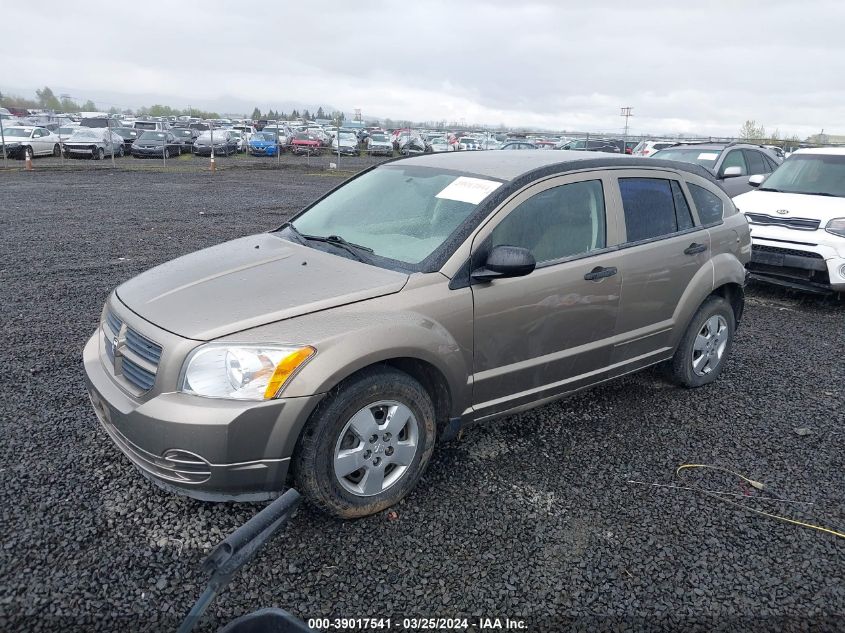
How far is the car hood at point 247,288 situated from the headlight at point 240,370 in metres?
0.10

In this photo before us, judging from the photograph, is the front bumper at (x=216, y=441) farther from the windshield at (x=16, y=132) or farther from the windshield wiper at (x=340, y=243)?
the windshield at (x=16, y=132)

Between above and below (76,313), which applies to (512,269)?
above

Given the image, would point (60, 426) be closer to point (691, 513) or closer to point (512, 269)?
point (512, 269)

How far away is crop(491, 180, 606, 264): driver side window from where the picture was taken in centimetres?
356

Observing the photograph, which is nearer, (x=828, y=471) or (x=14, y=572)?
(x=14, y=572)

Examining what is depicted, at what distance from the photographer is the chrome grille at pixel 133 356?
9.41 ft

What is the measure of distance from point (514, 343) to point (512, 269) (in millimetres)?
479

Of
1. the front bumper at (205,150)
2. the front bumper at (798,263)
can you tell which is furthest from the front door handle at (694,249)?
the front bumper at (205,150)

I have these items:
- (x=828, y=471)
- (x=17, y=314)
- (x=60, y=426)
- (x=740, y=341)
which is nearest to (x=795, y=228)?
(x=740, y=341)

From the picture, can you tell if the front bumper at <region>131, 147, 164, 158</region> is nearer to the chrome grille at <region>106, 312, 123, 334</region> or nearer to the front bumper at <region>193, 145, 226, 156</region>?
the front bumper at <region>193, 145, 226, 156</region>

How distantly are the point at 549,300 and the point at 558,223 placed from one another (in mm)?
507

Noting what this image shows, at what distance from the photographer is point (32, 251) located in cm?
876

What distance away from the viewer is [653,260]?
4164 mm

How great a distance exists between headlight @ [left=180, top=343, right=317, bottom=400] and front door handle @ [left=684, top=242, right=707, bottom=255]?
2949mm
